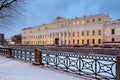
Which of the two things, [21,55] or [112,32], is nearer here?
[21,55]

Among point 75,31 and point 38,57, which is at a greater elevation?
point 75,31

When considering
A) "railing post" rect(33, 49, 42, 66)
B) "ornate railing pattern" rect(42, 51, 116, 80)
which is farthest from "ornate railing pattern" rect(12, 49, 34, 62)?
"railing post" rect(33, 49, 42, 66)

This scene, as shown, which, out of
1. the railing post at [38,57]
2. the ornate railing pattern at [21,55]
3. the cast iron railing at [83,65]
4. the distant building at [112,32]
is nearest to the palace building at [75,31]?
the distant building at [112,32]

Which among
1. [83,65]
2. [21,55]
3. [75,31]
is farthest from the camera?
[75,31]

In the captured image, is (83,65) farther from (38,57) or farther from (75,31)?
(75,31)

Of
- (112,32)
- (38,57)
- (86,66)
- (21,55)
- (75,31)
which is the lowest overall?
(86,66)

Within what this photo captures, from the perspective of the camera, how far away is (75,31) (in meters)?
85.1

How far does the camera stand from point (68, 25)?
89.1 m

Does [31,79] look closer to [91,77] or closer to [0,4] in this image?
[91,77]

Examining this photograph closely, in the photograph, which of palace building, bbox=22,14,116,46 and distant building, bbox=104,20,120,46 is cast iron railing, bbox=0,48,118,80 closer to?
palace building, bbox=22,14,116,46

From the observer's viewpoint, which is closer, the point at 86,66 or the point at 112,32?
the point at 86,66

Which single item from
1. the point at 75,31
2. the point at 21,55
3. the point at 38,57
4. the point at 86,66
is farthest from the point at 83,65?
the point at 75,31

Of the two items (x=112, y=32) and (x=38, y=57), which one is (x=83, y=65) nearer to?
(x=38, y=57)

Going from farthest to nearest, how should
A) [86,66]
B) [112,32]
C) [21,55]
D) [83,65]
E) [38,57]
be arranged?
[112,32]
[21,55]
[38,57]
[86,66]
[83,65]
